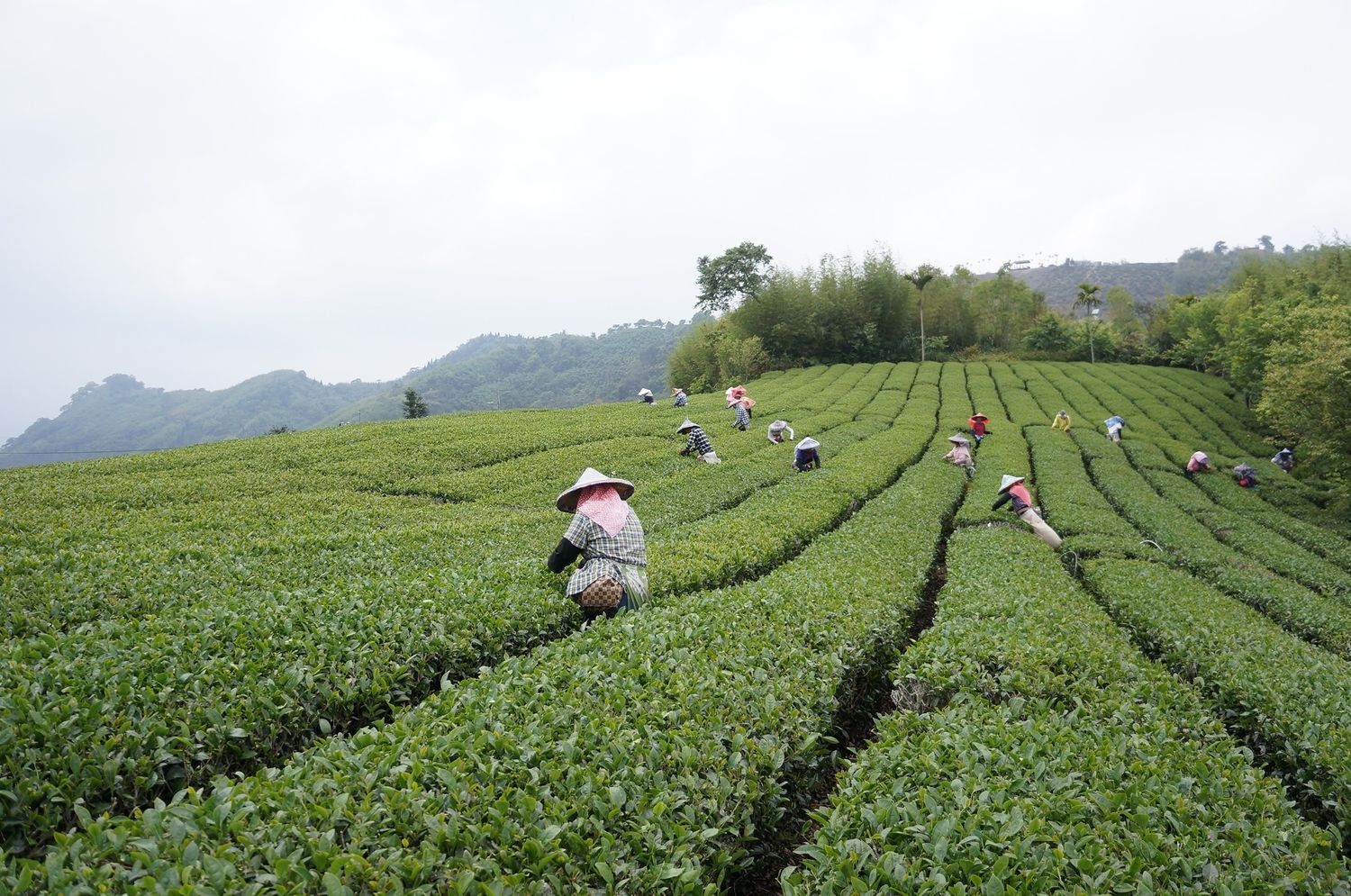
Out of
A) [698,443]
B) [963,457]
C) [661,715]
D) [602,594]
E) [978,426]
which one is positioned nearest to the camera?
[661,715]

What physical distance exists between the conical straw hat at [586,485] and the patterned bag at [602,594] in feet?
3.23

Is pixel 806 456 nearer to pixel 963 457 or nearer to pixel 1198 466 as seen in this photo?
pixel 963 457

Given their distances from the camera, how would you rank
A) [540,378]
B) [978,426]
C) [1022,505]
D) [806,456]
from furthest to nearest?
[540,378] → [978,426] → [806,456] → [1022,505]

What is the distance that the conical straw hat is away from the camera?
7.17 m

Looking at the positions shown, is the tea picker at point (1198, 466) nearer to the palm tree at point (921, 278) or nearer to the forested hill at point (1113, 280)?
the palm tree at point (921, 278)

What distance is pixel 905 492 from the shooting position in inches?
624

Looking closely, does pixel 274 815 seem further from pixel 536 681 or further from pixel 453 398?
pixel 453 398

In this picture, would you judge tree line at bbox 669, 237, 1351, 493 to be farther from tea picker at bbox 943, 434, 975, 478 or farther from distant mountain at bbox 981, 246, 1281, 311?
distant mountain at bbox 981, 246, 1281, 311

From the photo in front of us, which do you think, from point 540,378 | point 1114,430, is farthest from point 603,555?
point 540,378

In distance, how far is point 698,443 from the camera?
771 inches

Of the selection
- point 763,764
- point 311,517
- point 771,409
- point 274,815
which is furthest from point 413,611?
point 771,409

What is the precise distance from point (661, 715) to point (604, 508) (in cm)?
306

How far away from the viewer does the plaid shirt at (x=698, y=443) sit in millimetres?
19375

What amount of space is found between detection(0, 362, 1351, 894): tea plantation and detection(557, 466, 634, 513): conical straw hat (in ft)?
3.08
